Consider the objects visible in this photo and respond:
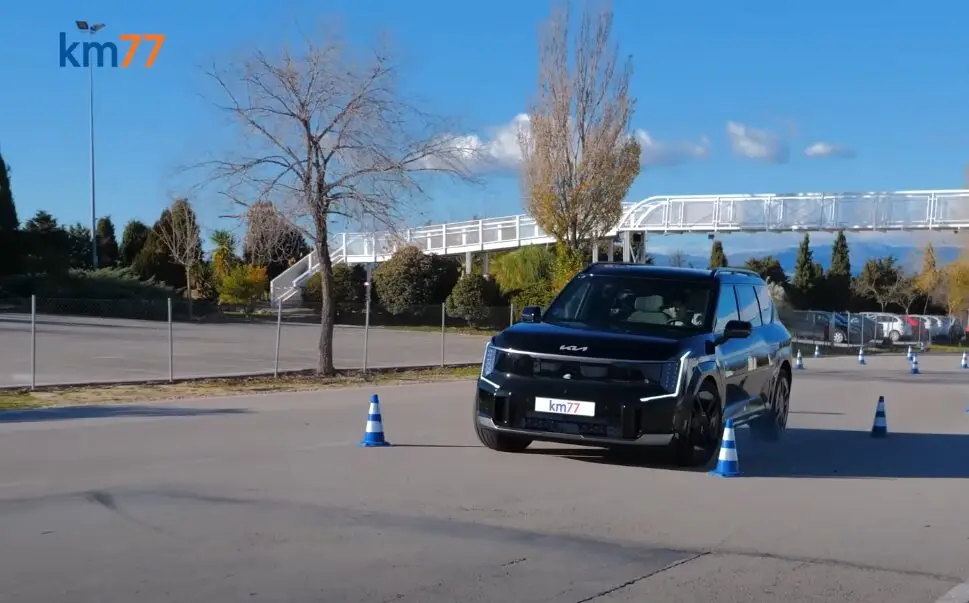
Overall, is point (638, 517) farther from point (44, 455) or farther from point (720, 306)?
point (44, 455)

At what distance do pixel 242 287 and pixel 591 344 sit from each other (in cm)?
4267

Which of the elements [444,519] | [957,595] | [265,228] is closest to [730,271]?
[444,519]

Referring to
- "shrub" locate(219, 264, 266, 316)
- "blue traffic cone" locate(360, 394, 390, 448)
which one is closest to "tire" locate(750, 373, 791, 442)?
"blue traffic cone" locate(360, 394, 390, 448)

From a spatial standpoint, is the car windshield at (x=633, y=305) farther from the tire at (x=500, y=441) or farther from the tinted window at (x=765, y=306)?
the tinted window at (x=765, y=306)

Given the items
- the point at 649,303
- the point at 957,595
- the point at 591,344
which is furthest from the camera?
the point at 649,303

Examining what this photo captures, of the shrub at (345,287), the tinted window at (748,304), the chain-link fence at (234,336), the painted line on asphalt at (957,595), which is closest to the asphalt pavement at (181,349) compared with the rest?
the chain-link fence at (234,336)

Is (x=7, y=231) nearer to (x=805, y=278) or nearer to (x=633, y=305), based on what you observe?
(x=633, y=305)

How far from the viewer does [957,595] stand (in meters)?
6.31

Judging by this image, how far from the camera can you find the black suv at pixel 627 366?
9820mm

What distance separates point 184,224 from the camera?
51375mm

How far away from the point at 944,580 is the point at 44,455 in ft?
26.6

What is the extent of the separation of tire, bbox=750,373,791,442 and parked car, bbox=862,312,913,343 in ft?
138

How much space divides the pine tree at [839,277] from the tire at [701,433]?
60448mm

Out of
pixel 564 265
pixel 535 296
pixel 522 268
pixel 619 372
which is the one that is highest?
pixel 522 268
